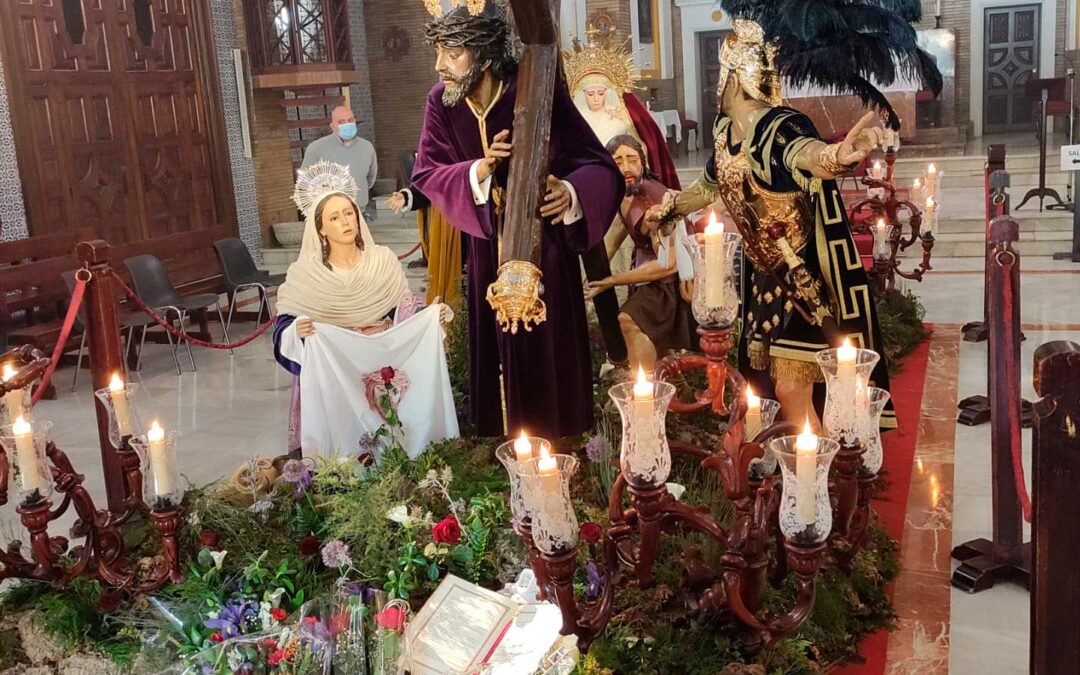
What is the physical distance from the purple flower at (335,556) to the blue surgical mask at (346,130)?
6744mm

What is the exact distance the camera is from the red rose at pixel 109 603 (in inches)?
140

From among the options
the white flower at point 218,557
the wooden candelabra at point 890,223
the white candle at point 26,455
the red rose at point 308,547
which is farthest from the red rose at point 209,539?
the wooden candelabra at point 890,223

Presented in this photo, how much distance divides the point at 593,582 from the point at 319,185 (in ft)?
7.53

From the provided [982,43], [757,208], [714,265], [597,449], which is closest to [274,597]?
[597,449]

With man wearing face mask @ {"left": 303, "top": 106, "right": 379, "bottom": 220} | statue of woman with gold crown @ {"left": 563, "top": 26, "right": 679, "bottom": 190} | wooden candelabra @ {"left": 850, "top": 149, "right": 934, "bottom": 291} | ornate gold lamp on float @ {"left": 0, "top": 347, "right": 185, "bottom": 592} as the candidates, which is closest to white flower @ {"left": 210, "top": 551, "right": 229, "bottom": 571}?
ornate gold lamp on float @ {"left": 0, "top": 347, "right": 185, "bottom": 592}

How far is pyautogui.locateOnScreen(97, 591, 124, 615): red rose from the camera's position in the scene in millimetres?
3553

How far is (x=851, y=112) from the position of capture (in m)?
14.0

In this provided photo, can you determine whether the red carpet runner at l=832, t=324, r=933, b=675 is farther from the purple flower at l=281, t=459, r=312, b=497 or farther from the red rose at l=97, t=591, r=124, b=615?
the red rose at l=97, t=591, r=124, b=615

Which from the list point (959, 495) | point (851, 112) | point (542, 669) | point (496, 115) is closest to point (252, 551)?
point (542, 669)

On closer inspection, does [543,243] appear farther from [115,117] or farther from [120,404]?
[115,117]

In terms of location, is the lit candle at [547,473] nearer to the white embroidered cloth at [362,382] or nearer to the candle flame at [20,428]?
the candle flame at [20,428]

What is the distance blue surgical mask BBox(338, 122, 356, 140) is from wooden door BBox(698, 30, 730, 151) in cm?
959

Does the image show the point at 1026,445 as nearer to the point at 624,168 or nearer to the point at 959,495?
the point at 959,495

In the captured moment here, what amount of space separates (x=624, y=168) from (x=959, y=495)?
84.0 inches
